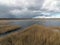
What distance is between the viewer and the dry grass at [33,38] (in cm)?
252

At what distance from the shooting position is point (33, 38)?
8.29 ft

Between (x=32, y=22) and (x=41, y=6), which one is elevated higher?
(x=41, y=6)

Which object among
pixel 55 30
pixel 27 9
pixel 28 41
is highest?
pixel 27 9

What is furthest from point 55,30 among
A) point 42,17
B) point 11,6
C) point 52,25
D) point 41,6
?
point 11,6

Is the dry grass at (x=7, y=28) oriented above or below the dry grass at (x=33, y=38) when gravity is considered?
above

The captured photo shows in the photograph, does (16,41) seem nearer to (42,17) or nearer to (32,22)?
(32,22)

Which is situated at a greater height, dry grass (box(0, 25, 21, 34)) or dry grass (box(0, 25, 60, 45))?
dry grass (box(0, 25, 21, 34))

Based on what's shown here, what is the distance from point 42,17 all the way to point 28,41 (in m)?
0.51

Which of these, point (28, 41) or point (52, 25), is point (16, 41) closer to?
point (28, 41)

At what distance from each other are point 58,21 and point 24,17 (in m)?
0.62

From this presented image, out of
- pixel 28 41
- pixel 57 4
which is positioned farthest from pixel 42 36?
pixel 57 4

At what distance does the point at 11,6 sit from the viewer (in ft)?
8.59

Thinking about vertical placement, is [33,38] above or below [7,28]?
below

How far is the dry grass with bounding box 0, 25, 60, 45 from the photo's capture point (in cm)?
252
